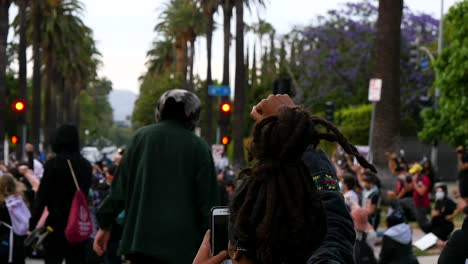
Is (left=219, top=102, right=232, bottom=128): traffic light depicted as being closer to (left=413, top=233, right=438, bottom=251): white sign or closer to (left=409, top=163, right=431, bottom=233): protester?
(left=409, top=163, right=431, bottom=233): protester

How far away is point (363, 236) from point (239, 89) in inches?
1184

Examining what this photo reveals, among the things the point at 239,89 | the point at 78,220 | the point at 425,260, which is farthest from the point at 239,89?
the point at 78,220

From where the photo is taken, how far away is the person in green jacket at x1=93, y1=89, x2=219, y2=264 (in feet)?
20.2

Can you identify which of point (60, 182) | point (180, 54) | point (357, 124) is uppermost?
point (60, 182)

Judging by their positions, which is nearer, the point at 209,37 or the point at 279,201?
the point at 279,201

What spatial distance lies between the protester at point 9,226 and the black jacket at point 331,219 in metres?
7.56

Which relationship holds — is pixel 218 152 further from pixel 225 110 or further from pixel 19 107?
pixel 19 107

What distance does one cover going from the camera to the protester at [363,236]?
10234mm

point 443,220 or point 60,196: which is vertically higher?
point 60,196

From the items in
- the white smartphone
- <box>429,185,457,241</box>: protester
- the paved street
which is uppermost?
the white smartphone

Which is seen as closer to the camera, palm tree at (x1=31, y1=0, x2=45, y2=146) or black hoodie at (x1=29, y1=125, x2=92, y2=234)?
black hoodie at (x1=29, y1=125, x2=92, y2=234)

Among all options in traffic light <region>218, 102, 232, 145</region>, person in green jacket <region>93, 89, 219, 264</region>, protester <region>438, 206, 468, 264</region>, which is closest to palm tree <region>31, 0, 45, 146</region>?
traffic light <region>218, 102, 232, 145</region>

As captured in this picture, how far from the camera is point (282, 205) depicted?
106 inches

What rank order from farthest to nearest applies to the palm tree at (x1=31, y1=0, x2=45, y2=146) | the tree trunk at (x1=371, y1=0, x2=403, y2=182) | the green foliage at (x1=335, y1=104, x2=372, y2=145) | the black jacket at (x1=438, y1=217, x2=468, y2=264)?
the palm tree at (x1=31, y1=0, x2=45, y2=146) → the green foliage at (x1=335, y1=104, x2=372, y2=145) → the tree trunk at (x1=371, y1=0, x2=403, y2=182) → the black jacket at (x1=438, y1=217, x2=468, y2=264)
